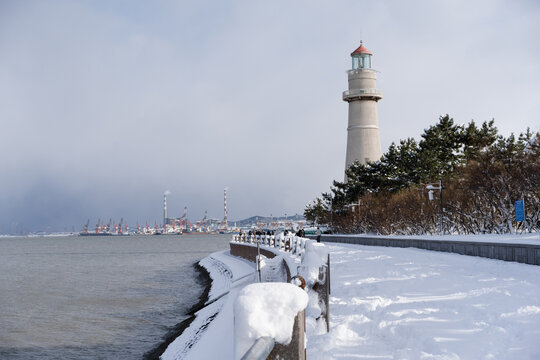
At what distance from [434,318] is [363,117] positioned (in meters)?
81.0

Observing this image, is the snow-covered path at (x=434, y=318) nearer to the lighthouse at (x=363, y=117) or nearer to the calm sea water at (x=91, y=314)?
the calm sea water at (x=91, y=314)

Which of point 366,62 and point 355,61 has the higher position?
point 355,61

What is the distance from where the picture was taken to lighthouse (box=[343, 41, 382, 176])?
88188 mm

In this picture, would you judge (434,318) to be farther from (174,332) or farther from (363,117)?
(363,117)

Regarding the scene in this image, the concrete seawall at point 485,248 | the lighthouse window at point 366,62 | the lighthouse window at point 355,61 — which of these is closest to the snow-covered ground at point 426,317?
the concrete seawall at point 485,248

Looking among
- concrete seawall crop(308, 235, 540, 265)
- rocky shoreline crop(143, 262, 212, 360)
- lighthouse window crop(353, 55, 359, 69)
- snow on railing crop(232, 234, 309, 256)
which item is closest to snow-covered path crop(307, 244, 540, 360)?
concrete seawall crop(308, 235, 540, 265)

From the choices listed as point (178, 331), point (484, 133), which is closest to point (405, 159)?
point (484, 133)

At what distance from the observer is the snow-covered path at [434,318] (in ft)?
24.1

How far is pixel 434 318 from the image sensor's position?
9211 mm

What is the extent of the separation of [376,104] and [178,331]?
72139 millimetres

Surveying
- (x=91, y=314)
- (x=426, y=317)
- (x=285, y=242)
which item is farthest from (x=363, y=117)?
(x=426, y=317)

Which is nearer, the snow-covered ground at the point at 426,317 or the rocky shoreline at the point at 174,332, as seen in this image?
the snow-covered ground at the point at 426,317

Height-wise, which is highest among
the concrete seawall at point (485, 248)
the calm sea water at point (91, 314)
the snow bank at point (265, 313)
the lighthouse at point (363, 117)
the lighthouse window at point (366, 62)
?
the lighthouse window at point (366, 62)

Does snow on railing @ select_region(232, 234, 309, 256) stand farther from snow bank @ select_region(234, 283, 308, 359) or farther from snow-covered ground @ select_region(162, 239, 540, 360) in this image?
snow bank @ select_region(234, 283, 308, 359)
